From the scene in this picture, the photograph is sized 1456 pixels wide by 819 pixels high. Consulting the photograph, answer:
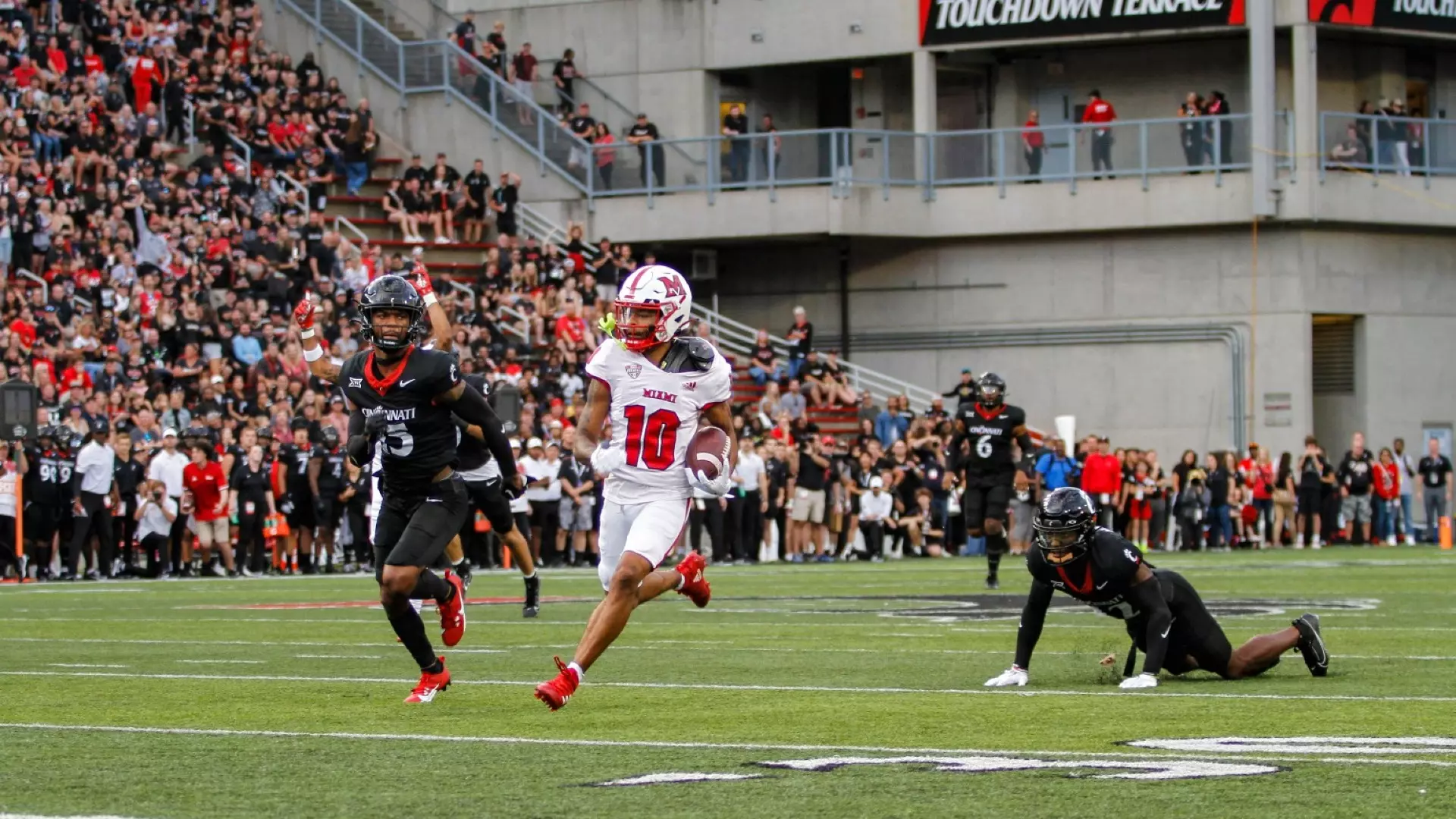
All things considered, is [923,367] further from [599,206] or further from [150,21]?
[150,21]

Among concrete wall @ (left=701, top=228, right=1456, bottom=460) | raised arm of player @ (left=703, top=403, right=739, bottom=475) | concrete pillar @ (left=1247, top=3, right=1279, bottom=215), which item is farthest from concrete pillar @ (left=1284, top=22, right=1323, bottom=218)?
raised arm of player @ (left=703, top=403, right=739, bottom=475)

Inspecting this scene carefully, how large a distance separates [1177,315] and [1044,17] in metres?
5.51

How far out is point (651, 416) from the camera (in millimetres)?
9781

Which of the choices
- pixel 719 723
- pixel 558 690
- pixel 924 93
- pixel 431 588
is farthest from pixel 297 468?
pixel 719 723

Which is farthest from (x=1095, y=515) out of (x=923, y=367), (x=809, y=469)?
(x=923, y=367)

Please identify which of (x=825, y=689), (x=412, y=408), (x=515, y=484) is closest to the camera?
(x=412, y=408)

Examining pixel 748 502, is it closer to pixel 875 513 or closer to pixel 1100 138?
pixel 875 513

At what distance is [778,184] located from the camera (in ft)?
124

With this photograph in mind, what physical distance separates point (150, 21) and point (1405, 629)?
2409cm

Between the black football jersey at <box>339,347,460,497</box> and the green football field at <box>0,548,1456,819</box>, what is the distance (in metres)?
1.04

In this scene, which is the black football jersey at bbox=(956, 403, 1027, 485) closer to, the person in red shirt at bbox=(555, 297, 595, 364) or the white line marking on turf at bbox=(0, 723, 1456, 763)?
the person in red shirt at bbox=(555, 297, 595, 364)

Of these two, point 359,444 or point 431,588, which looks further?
point 359,444

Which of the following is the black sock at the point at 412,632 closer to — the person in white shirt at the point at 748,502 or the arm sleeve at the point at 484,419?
the arm sleeve at the point at 484,419

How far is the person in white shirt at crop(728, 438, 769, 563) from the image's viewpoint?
95.0 ft
